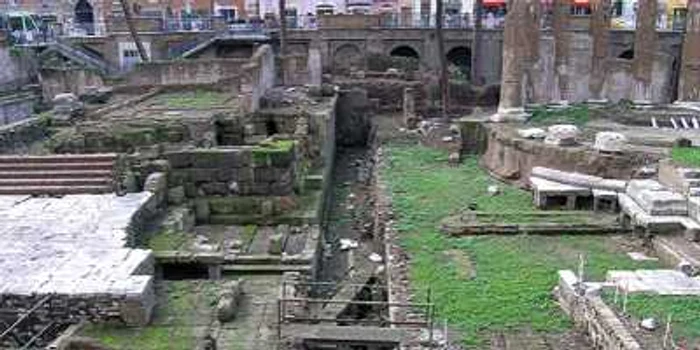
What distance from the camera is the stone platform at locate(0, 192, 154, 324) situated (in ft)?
34.6

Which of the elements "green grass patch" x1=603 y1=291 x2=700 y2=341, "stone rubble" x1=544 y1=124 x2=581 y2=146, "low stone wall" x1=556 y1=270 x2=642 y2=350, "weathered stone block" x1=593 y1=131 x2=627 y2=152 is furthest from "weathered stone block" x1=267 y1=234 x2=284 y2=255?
"weathered stone block" x1=593 y1=131 x2=627 y2=152

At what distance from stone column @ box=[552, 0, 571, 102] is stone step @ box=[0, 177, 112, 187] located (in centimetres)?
1736

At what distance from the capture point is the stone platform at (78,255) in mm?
10555

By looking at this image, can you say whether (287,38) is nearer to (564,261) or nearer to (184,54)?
(184,54)

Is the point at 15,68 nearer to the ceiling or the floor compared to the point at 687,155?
nearer to the ceiling

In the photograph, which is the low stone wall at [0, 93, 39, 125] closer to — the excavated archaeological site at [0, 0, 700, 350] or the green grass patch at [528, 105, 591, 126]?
the excavated archaeological site at [0, 0, 700, 350]

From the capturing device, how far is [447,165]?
20766mm

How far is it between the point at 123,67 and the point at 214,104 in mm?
16249

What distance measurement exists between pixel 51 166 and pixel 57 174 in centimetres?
31

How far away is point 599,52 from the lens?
27.7m

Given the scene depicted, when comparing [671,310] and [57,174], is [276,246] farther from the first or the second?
[671,310]

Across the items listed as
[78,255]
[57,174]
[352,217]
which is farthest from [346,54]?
[78,255]

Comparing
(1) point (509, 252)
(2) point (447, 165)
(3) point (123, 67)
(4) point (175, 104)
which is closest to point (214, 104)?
(4) point (175, 104)

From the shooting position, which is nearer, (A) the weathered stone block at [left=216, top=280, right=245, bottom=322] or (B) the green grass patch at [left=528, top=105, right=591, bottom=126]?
(A) the weathered stone block at [left=216, top=280, right=245, bottom=322]
